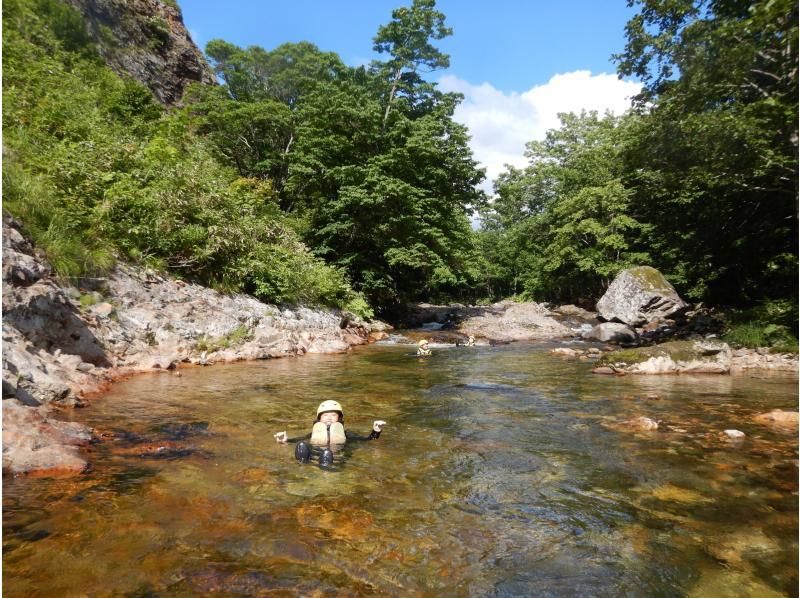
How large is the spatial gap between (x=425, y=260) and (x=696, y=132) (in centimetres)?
1387

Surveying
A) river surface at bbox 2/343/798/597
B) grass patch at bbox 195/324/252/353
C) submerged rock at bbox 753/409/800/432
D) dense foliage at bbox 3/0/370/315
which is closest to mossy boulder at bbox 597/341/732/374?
river surface at bbox 2/343/798/597

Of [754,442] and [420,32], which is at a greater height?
[420,32]

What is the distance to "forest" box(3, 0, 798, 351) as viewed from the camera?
13.5 meters

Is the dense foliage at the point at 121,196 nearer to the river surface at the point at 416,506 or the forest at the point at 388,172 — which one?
the forest at the point at 388,172

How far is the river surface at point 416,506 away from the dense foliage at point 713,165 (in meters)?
8.41

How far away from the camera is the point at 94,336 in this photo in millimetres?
10617

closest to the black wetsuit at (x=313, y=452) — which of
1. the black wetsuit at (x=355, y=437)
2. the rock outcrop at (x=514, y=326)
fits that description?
the black wetsuit at (x=355, y=437)

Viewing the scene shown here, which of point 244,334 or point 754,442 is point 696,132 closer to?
point 754,442

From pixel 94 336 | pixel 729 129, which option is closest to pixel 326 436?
pixel 94 336

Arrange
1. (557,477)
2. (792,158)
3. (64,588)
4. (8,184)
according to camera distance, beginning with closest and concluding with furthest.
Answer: (64,588), (557,477), (8,184), (792,158)

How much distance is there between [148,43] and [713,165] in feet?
134

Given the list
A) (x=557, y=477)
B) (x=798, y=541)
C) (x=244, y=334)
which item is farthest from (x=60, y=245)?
(x=798, y=541)

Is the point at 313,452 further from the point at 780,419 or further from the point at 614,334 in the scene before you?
the point at 614,334

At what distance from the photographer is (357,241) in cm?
2708
